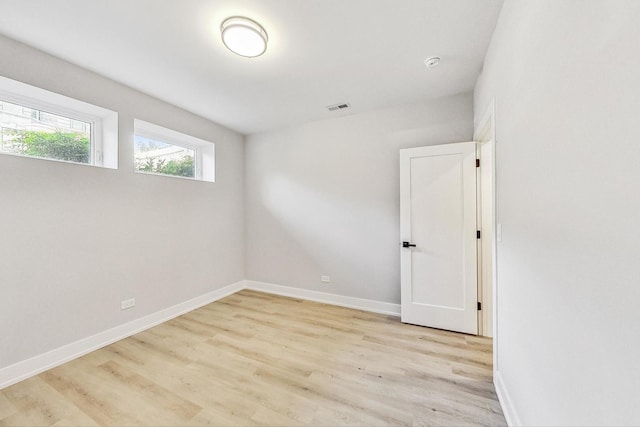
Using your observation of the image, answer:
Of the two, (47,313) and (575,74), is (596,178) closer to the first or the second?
(575,74)

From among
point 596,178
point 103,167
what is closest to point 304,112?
point 103,167

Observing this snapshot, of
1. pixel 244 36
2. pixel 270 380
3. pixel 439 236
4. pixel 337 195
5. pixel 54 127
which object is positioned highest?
pixel 244 36

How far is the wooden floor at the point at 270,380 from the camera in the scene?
1.54 m

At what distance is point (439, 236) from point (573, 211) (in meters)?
1.93

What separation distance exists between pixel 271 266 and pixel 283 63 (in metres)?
2.88

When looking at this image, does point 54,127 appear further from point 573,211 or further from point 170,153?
point 573,211

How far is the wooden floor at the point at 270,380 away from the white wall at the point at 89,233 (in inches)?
16.6

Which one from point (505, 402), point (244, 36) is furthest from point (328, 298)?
point (244, 36)

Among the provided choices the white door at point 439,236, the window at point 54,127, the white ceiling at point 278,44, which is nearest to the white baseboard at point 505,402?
the white door at point 439,236

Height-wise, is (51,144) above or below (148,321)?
above

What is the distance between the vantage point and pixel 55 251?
2090mm

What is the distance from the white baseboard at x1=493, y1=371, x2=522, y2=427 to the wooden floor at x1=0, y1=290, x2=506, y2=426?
2.1 inches

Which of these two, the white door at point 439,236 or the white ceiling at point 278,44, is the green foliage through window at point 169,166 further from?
the white door at point 439,236

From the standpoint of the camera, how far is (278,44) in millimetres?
1927
